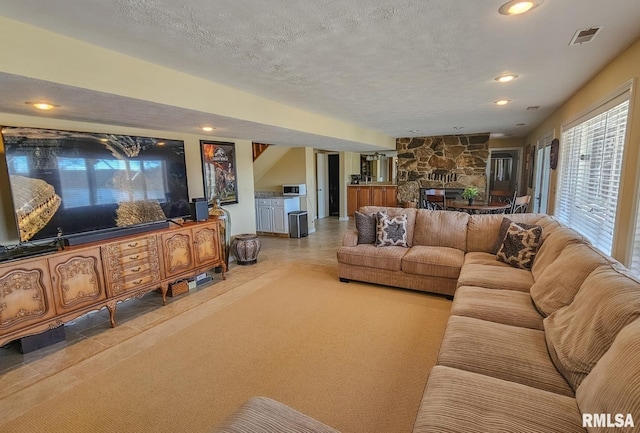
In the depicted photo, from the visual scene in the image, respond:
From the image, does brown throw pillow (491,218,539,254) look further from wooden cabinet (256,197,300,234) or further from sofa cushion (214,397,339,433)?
wooden cabinet (256,197,300,234)

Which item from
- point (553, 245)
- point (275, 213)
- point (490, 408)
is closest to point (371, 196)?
point (275, 213)

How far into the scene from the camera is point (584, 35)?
6.40 feet

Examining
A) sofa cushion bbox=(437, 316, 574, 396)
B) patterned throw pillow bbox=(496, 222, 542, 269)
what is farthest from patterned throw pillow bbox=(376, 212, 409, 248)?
sofa cushion bbox=(437, 316, 574, 396)

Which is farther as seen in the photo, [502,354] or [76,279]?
[76,279]

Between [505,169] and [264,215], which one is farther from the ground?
[505,169]

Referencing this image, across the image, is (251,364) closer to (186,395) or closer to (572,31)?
(186,395)

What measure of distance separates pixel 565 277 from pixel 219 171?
14.5 feet

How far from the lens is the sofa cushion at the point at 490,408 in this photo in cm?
113

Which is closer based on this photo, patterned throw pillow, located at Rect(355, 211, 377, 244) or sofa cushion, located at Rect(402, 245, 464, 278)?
sofa cushion, located at Rect(402, 245, 464, 278)

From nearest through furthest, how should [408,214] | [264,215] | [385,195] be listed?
[408,214] → [264,215] → [385,195]

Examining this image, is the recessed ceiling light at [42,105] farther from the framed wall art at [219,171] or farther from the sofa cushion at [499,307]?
the sofa cushion at [499,307]

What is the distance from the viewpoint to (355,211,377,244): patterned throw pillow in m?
4.12

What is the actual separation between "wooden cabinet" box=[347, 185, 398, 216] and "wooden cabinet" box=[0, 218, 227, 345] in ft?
18.4

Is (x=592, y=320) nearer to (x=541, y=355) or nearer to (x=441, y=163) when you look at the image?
(x=541, y=355)
